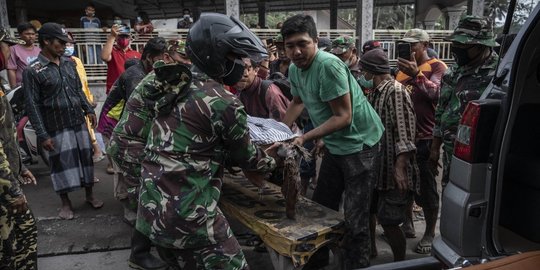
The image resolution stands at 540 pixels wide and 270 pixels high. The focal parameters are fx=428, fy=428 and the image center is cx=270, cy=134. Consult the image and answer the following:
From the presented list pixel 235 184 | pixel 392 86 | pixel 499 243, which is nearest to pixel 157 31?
pixel 235 184

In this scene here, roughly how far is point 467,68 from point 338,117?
1.28 metres

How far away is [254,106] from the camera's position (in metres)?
4.27

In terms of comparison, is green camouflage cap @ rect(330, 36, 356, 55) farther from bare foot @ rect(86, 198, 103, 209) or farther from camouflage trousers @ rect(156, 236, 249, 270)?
camouflage trousers @ rect(156, 236, 249, 270)

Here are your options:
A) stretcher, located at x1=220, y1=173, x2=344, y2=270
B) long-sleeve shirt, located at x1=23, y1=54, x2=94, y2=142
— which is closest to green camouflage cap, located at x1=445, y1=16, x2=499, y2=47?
stretcher, located at x1=220, y1=173, x2=344, y2=270

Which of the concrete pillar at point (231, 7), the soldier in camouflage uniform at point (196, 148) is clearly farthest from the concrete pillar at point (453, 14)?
the soldier in camouflage uniform at point (196, 148)

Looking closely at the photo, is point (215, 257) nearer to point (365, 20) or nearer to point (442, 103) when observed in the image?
point (442, 103)

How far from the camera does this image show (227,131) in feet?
6.81

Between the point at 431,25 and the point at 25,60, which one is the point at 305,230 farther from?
the point at 431,25

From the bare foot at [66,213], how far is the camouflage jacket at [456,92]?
12.8 ft

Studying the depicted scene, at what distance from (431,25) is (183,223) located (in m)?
15.2

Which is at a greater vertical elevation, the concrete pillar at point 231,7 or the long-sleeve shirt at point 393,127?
the concrete pillar at point 231,7

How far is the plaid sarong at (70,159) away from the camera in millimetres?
4629

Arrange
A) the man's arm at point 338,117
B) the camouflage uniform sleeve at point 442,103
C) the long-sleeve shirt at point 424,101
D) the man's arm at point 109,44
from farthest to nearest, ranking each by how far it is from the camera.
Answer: the man's arm at point 109,44, the long-sleeve shirt at point 424,101, the camouflage uniform sleeve at point 442,103, the man's arm at point 338,117

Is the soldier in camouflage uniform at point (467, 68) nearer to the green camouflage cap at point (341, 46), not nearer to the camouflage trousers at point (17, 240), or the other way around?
the green camouflage cap at point (341, 46)
